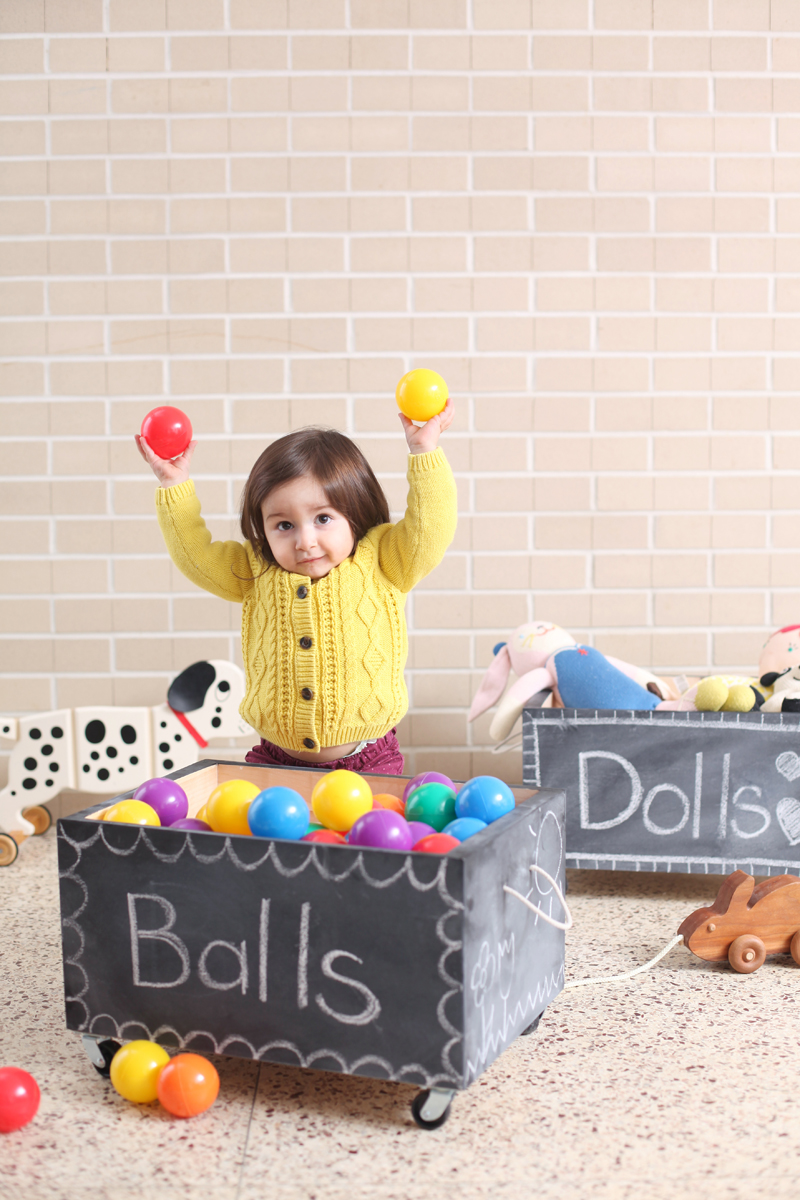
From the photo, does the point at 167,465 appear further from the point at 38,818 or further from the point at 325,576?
the point at 38,818

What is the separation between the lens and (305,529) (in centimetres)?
159

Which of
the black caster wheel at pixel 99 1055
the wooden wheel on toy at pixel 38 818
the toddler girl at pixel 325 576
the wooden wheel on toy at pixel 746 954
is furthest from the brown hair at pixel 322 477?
the wooden wheel on toy at pixel 38 818

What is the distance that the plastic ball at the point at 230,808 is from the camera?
1264 mm

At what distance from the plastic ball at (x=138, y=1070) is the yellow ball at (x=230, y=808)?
10.3 inches

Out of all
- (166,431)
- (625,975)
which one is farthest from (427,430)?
(625,975)

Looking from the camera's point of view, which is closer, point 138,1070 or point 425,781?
point 138,1070

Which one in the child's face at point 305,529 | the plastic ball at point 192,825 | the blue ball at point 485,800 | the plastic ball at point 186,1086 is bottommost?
the plastic ball at point 186,1086

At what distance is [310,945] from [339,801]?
0.62 feet

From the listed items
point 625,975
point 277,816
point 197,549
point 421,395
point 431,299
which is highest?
point 431,299

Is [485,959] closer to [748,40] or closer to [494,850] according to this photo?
[494,850]

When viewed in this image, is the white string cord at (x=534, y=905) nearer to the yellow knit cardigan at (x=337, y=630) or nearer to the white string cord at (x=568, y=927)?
the white string cord at (x=568, y=927)

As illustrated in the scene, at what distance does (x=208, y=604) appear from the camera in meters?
2.49

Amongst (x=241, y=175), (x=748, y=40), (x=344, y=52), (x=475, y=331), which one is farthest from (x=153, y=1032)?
(x=748, y=40)

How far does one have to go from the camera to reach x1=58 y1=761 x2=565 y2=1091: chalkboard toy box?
1099mm
